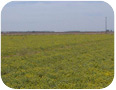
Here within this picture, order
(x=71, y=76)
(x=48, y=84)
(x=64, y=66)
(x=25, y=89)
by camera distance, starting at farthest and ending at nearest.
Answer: (x=64, y=66) < (x=71, y=76) < (x=48, y=84) < (x=25, y=89)

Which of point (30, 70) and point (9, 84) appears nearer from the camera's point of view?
point (9, 84)

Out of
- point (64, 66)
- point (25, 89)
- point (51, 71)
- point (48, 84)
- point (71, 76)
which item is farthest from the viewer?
point (64, 66)

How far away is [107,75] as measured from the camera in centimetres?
1161

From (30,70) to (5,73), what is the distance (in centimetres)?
129

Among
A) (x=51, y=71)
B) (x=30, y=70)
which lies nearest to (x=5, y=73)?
(x=30, y=70)

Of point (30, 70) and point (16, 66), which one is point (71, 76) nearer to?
point (30, 70)

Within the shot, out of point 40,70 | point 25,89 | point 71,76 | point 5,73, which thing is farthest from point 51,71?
point 25,89

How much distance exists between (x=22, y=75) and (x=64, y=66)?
3.02 meters

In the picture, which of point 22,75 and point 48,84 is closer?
point 48,84

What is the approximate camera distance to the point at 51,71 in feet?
40.9

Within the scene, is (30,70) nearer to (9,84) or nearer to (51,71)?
(51,71)

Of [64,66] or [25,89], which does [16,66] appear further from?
[25,89]

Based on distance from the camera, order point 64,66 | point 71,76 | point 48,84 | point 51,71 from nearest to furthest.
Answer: point 48,84, point 71,76, point 51,71, point 64,66

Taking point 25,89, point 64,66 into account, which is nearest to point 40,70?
point 64,66
